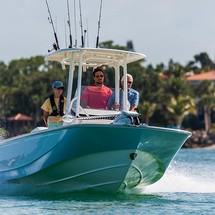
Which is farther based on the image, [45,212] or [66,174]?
[66,174]

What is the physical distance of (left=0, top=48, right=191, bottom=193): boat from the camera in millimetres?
17266

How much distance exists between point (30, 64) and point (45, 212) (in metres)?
92.5

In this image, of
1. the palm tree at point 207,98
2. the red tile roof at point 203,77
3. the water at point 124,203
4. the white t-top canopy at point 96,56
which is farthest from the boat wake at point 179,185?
the red tile roof at point 203,77

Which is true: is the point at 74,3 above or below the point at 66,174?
above

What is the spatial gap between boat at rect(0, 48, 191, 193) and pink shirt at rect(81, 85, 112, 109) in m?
0.14

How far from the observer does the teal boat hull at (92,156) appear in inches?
680

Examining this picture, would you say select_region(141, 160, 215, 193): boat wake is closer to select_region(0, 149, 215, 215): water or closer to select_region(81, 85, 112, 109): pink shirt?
select_region(0, 149, 215, 215): water

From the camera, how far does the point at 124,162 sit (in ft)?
57.6

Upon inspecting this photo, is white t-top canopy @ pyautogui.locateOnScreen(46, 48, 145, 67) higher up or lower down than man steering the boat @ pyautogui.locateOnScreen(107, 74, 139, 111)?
higher up

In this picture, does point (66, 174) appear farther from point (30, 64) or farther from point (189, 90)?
point (30, 64)

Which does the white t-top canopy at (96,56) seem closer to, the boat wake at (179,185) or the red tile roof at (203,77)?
the boat wake at (179,185)

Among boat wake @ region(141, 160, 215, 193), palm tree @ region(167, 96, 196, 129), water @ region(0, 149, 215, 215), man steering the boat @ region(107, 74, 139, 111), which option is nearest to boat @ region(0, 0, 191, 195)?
man steering the boat @ region(107, 74, 139, 111)

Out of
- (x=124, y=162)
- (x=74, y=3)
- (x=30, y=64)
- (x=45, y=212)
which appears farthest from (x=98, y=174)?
(x=30, y=64)

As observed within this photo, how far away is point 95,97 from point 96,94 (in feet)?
0.24
